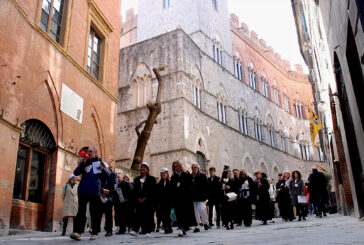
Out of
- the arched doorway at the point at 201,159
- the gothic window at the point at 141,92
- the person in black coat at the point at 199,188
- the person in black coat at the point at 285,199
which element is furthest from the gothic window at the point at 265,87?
the person in black coat at the point at 199,188

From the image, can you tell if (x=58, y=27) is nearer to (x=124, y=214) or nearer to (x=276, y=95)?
(x=124, y=214)

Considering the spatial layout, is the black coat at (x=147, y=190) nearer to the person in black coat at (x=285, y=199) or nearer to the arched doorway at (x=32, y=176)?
the arched doorway at (x=32, y=176)

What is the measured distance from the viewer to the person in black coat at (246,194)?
8.83 metres

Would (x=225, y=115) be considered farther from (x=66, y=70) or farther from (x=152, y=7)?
(x=66, y=70)

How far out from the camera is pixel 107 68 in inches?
538

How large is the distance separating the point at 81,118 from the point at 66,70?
1.57 meters

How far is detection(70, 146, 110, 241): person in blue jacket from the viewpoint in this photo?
5.65 meters

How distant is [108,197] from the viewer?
8.15 meters

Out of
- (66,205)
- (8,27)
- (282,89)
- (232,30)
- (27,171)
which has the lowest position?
(66,205)

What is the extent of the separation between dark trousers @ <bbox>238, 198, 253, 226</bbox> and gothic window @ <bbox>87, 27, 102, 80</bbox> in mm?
6866

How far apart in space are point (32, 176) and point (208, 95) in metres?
14.6

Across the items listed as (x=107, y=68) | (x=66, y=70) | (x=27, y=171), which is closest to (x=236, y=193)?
(x=27, y=171)

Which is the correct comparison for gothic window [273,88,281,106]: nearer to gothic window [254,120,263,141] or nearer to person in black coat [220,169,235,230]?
gothic window [254,120,263,141]

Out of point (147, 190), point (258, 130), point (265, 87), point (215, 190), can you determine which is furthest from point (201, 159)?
point (265, 87)
